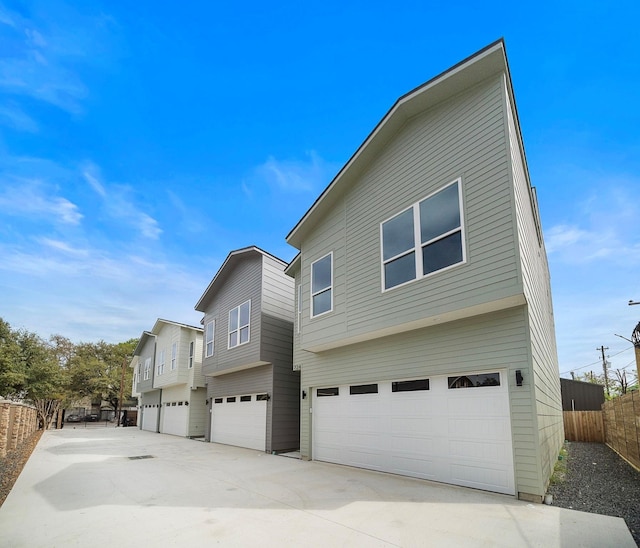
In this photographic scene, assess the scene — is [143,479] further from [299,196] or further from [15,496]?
[299,196]

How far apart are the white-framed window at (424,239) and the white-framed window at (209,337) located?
11.2 meters

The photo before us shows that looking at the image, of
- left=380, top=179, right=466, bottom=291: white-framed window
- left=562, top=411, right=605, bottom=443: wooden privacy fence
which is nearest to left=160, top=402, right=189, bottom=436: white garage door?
left=380, top=179, right=466, bottom=291: white-framed window

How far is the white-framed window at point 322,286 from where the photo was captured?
999 centimetres

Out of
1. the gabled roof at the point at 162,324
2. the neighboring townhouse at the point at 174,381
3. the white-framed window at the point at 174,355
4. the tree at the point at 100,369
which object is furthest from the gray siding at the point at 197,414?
the tree at the point at 100,369

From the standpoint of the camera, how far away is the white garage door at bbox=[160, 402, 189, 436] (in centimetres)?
2045

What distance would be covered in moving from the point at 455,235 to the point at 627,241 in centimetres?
1170

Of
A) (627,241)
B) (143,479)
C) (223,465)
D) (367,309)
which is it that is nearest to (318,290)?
(367,309)

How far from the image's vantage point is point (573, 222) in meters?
14.5

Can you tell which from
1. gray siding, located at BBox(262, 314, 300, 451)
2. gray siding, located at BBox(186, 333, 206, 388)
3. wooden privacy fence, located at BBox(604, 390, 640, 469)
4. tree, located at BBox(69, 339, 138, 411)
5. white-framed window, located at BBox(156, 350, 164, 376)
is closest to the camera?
wooden privacy fence, located at BBox(604, 390, 640, 469)

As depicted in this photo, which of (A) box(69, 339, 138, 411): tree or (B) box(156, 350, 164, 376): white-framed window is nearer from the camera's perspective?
(B) box(156, 350, 164, 376): white-framed window

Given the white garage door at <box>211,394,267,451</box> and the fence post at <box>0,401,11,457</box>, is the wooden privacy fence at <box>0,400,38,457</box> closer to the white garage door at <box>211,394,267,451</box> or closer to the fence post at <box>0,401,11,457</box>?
the fence post at <box>0,401,11,457</box>

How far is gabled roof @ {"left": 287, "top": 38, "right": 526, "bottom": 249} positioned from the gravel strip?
656 cm

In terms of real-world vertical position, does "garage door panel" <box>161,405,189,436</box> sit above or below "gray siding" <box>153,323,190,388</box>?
below

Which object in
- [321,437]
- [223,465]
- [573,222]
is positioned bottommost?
[223,465]
